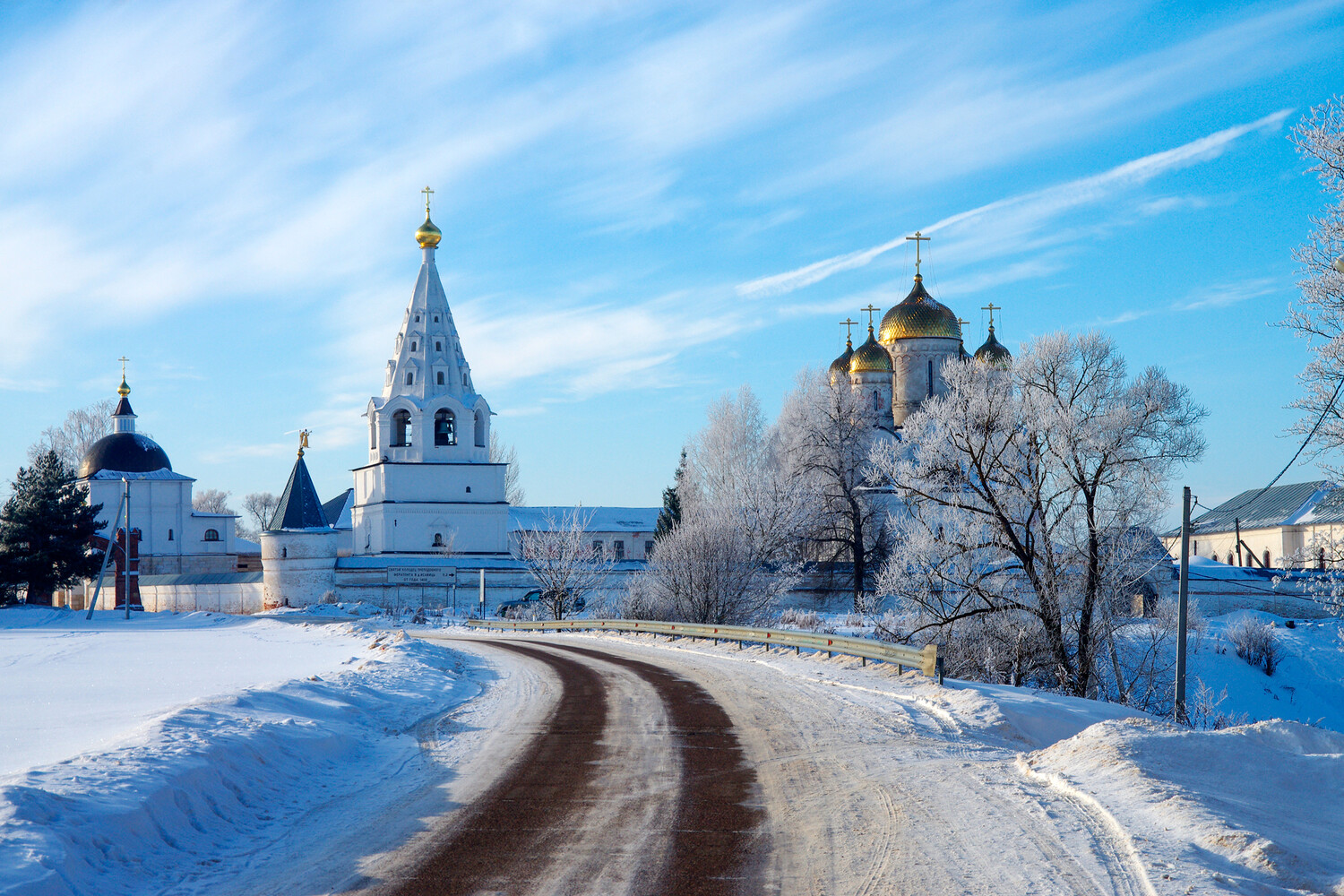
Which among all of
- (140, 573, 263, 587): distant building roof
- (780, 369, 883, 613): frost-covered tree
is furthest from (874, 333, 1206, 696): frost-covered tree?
(140, 573, 263, 587): distant building roof

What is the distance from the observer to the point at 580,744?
11.1 m

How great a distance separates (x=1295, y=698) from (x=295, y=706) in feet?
108

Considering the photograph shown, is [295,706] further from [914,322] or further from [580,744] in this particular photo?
[914,322]

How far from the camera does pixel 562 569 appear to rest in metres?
43.2

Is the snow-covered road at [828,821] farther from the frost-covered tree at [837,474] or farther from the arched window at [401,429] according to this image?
the arched window at [401,429]

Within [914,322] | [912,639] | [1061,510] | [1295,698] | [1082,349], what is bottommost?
[1295,698]

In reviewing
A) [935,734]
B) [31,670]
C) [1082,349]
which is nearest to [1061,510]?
[1082,349]

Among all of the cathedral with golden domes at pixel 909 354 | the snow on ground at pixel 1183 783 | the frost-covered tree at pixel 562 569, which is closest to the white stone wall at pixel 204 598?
the frost-covered tree at pixel 562 569

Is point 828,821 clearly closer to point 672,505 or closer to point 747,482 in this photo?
point 747,482

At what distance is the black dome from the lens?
6022 centimetres

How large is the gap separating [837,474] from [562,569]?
11.8 meters

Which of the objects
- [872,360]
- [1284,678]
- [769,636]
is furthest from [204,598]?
[1284,678]

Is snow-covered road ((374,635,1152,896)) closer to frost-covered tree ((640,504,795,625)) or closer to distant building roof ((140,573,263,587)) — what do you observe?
frost-covered tree ((640,504,795,625))

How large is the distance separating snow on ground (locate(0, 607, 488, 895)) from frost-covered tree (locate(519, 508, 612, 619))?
23.1m
